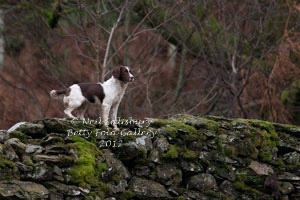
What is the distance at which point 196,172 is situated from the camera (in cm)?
812

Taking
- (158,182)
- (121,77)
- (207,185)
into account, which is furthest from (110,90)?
(207,185)

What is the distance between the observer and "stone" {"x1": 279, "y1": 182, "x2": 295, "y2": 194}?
862cm

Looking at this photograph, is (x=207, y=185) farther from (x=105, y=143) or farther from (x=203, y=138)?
(x=105, y=143)

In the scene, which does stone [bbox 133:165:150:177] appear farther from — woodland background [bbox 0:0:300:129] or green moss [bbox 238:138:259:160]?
woodland background [bbox 0:0:300:129]

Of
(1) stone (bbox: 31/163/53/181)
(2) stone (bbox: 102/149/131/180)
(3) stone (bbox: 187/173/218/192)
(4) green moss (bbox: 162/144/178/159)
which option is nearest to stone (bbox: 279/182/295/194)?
(3) stone (bbox: 187/173/218/192)

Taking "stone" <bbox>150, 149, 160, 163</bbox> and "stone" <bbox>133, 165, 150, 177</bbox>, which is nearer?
"stone" <bbox>133, 165, 150, 177</bbox>

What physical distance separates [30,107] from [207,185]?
36.1 ft

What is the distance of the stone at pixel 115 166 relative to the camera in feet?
24.0

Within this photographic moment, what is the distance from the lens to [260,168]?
8781mm

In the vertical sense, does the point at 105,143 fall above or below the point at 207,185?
above

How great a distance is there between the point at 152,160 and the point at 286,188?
2578mm

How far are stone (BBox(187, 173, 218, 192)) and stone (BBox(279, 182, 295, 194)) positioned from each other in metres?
1.30

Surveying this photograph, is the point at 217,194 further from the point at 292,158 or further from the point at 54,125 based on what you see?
the point at 54,125

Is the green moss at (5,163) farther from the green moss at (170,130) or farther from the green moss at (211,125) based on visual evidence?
the green moss at (211,125)
